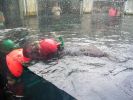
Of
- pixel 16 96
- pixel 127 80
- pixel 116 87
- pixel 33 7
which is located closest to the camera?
pixel 16 96

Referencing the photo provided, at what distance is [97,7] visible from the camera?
66.6 feet

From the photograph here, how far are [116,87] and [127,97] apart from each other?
540 mm

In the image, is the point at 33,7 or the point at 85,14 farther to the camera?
the point at 85,14

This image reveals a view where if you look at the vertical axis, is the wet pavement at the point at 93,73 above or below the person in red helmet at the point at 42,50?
below

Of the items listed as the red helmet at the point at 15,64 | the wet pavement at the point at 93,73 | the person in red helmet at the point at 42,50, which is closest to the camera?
the wet pavement at the point at 93,73

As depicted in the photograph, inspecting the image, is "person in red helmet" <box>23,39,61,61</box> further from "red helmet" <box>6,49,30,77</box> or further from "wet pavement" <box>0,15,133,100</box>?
"red helmet" <box>6,49,30,77</box>

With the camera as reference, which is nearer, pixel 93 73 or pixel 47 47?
pixel 93 73

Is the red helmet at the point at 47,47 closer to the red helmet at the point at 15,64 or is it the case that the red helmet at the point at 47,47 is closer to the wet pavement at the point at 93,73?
the wet pavement at the point at 93,73

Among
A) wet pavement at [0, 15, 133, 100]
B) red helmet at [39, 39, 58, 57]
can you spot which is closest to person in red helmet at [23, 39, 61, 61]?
red helmet at [39, 39, 58, 57]

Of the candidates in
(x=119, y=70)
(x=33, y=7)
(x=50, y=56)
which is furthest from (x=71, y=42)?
(x=33, y=7)

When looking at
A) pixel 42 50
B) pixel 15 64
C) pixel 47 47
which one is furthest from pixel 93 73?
pixel 15 64

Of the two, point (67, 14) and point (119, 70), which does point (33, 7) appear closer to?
point (67, 14)

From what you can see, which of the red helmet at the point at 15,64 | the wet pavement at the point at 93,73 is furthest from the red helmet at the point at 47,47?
the red helmet at the point at 15,64

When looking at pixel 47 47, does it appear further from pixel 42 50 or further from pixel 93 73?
pixel 93 73
